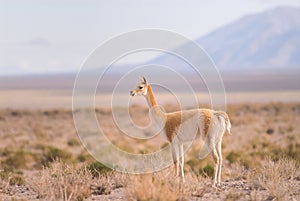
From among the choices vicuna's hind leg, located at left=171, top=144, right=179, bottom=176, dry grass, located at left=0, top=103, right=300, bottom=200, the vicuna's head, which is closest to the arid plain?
dry grass, located at left=0, top=103, right=300, bottom=200

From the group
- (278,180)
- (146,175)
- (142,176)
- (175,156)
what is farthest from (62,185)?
(278,180)

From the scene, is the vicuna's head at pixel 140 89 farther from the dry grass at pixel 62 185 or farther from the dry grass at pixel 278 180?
the dry grass at pixel 278 180

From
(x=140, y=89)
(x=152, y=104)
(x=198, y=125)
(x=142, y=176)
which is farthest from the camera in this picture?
(x=152, y=104)

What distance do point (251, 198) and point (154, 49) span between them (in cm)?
485

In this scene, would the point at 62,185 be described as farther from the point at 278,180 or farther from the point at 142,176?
the point at 278,180

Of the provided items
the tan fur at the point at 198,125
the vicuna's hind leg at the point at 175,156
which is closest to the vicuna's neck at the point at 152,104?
the tan fur at the point at 198,125

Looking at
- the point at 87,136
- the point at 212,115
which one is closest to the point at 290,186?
the point at 212,115

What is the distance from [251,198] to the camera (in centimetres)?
884

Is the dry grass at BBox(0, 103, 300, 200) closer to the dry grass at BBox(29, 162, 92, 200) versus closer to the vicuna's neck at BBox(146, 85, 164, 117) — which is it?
the dry grass at BBox(29, 162, 92, 200)

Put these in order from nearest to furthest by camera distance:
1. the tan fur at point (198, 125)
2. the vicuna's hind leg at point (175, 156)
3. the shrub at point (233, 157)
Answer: the tan fur at point (198, 125)
the vicuna's hind leg at point (175, 156)
the shrub at point (233, 157)

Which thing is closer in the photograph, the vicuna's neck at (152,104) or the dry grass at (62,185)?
the dry grass at (62,185)

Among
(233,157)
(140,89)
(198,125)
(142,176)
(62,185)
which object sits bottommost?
(62,185)

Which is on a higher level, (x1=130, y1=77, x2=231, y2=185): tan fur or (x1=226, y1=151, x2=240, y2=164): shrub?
(x1=130, y1=77, x2=231, y2=185): tan fur

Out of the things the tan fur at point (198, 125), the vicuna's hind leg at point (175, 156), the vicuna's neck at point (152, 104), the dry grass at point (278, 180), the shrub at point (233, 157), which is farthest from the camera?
the shrub at point (233, 157)
